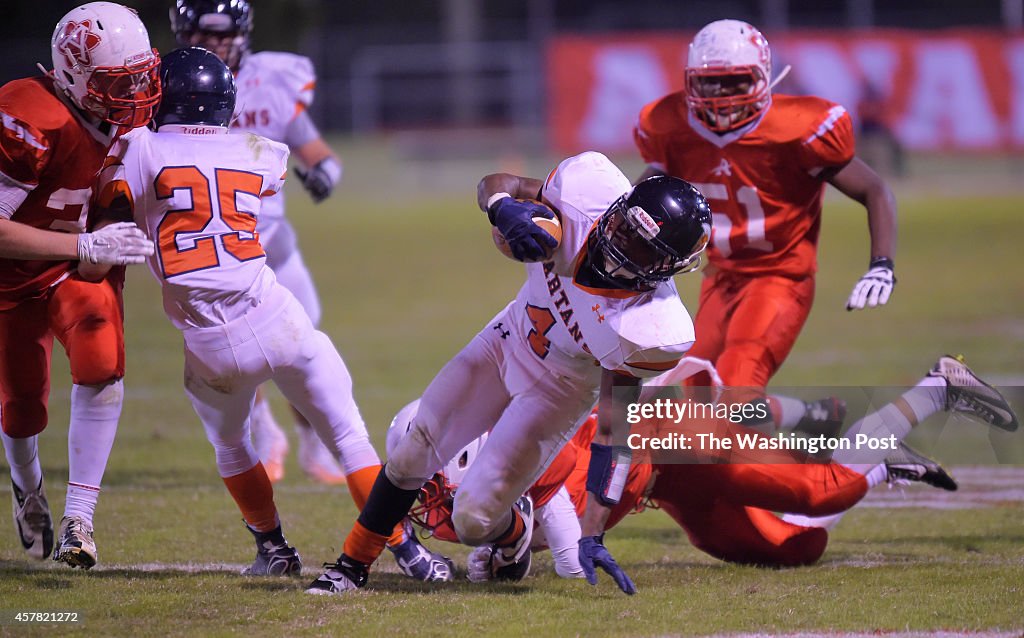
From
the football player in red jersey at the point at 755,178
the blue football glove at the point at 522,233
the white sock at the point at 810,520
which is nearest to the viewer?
the blue football glove at the point at 522,233

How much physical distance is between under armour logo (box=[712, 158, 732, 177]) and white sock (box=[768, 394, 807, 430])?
0.84m

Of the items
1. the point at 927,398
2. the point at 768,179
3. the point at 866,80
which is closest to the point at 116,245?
the point at 768,179

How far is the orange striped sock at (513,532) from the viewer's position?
358cm

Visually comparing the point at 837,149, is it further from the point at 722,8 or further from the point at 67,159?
the point at 722,8

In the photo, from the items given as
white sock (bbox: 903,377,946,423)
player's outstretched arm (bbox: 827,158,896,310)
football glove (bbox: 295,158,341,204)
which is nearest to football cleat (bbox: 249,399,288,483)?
football glove (bbox: 295,158,341,204)

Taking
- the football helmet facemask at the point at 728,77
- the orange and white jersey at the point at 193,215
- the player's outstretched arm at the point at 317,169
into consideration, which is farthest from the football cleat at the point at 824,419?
the player's outstretched arm at the point at 317,169

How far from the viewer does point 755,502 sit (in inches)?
148

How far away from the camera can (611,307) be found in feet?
10.6

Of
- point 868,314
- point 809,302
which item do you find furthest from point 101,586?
point 868,314

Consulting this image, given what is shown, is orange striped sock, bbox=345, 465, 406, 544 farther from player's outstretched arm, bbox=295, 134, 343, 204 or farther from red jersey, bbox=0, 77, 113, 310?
player's outstretched arm, bbox=295, 134, 343, 204

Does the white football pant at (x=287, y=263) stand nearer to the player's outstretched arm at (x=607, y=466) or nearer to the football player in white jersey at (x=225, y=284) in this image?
the football player in white jersey at (x=225, y=284)

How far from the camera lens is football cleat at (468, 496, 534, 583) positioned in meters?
3.64

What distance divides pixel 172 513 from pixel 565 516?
1.70 meters

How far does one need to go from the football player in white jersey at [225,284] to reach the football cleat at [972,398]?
1.80 m
